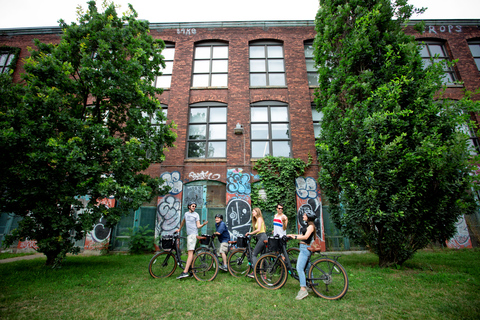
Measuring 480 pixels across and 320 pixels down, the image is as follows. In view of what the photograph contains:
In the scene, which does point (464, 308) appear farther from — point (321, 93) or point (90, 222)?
point (90, 222)

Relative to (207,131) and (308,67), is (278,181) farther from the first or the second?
(308,67)

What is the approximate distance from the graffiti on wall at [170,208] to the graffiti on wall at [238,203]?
2279 mm

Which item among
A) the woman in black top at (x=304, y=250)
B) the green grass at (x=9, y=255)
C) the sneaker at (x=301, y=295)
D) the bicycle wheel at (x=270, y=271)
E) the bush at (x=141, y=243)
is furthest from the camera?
the bush at (x=141, y=243)

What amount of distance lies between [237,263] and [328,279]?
238 cm

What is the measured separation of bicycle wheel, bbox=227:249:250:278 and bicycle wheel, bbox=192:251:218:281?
437 millimetres

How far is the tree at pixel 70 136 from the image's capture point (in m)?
5.93

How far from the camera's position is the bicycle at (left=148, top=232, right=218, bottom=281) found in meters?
5.46

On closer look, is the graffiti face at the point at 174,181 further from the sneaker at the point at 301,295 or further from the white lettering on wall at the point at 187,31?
the white lettering on wall at the point at 187,31

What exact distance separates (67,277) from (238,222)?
6.04 metres

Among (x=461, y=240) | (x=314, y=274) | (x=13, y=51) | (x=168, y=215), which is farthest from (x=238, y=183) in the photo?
(x=13, y=51)

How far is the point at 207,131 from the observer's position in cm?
1142

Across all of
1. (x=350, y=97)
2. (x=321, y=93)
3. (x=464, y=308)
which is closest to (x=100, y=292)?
(x=464, y=308)

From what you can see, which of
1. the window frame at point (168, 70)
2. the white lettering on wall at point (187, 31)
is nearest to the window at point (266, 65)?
the white lettering on wall at point (187, 31)

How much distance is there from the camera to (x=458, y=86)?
12.2m
